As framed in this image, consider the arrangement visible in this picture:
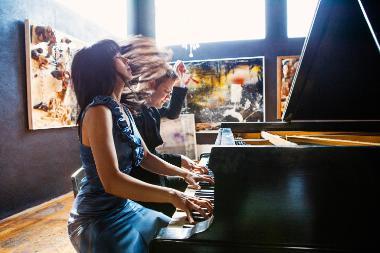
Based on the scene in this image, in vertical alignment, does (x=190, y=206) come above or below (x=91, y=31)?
below

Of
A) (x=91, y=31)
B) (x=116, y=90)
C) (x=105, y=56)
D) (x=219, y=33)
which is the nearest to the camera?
(x=105, y=56)

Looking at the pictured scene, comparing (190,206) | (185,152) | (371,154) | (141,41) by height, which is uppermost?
(141,41)

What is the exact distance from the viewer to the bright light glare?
18.3 feet

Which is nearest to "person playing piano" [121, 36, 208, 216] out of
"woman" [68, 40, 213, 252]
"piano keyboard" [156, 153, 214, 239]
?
"woman" [68, 40, 213, 252]

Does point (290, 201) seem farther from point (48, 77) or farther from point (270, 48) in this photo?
point (270, 48)

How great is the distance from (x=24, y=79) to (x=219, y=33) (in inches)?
204

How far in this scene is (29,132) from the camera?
4.26 m

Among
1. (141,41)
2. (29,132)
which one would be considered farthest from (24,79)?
(141,41)

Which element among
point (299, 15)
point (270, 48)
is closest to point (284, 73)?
point (270, 48)

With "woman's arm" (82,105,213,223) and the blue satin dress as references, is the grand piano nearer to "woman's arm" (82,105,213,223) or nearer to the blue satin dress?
"woman's arm" (82,105,213,223)

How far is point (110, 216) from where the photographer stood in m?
1.32

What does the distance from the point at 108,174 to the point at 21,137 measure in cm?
359

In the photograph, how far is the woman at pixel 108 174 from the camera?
1.11 m

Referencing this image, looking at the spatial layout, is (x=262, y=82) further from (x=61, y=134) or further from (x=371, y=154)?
(x=371, y=154)
